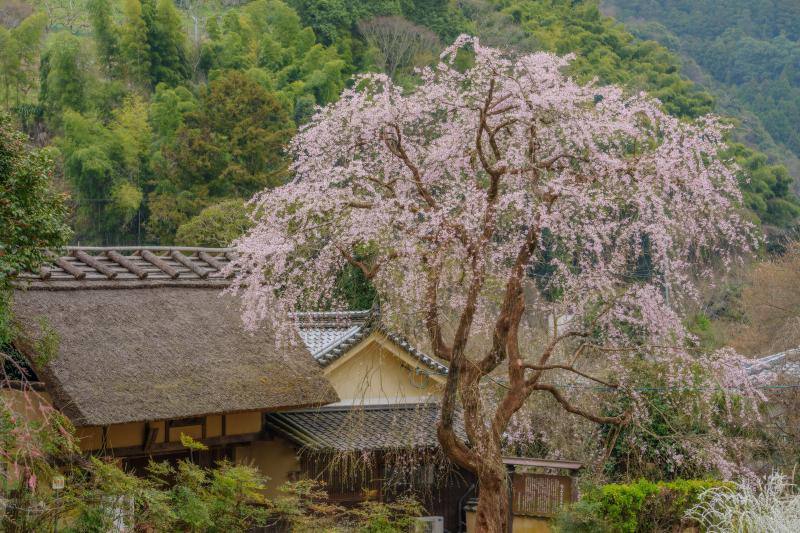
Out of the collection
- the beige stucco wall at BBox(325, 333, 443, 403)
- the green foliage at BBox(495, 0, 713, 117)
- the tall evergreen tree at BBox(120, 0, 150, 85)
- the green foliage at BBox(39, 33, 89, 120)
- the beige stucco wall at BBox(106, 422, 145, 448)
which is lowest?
the beige stucco wall at BBox(106, 422, 145, 448)

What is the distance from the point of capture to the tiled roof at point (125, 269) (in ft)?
30.8

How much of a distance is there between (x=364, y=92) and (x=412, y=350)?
14.5 ft

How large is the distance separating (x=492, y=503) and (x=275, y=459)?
375 centimetres

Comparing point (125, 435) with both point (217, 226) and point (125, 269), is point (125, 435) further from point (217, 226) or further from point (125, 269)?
point (217, 226)

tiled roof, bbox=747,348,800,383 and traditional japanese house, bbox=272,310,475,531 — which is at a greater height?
tiled roof, bbox=747,348,800,383

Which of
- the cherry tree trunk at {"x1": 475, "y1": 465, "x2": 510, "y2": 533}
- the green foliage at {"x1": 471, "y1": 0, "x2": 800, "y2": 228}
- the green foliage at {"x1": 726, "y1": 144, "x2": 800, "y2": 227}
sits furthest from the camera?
the green foliage at {"x1": 471, "y1": 0, "x2": 800, "y2": 228}

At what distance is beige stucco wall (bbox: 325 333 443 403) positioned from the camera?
36.2 ft

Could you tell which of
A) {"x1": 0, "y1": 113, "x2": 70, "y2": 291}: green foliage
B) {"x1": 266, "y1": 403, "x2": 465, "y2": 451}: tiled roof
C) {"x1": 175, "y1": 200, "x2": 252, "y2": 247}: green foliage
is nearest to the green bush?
{"x1": 266, "y1": 403, "x2": 465, "y2": 451}: tiled roof

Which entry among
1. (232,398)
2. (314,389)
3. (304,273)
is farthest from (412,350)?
(304,273)

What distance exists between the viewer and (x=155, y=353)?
361 inches

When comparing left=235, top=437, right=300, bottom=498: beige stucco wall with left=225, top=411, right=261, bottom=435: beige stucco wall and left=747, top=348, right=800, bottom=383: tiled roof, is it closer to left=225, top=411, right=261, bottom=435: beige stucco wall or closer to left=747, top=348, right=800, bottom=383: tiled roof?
left=225, top=411, right=261, bottom=435: beige stucco wall

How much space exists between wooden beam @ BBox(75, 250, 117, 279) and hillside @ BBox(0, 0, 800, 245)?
7.66m

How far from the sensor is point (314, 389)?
9875 mm

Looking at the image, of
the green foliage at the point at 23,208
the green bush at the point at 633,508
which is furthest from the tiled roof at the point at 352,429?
the green foliage at the point at 23,208
